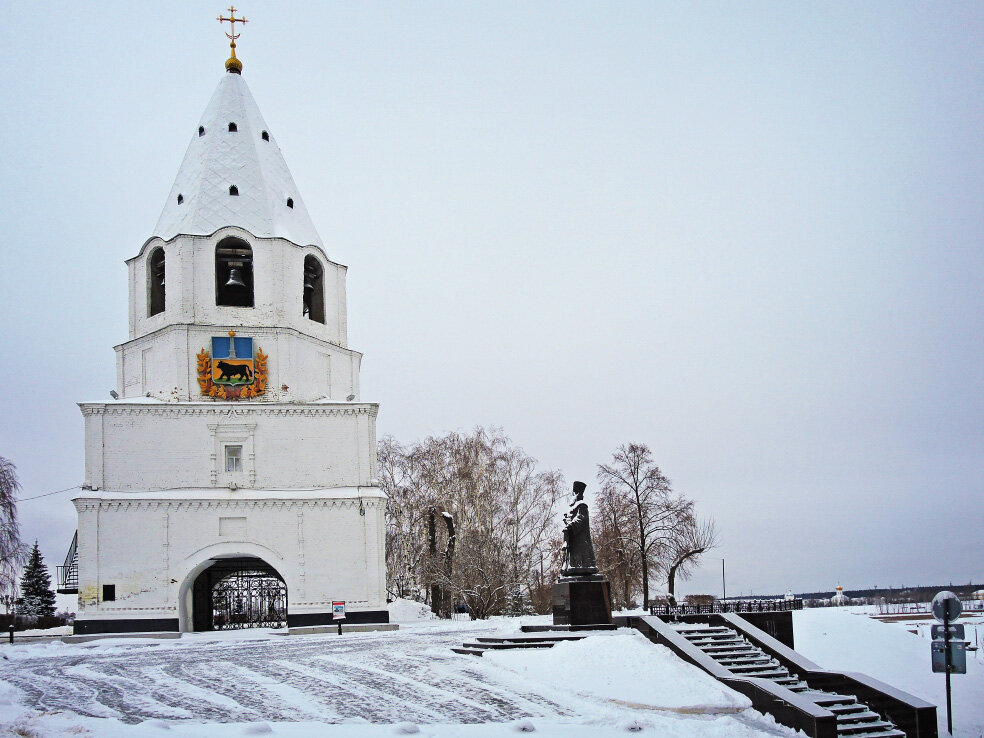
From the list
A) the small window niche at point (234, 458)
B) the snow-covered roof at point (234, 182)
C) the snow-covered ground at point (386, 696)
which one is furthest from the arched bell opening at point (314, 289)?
the snow-covered ground at point (386, 696)

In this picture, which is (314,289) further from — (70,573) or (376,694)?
(376,694)

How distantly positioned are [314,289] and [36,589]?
26818 mm

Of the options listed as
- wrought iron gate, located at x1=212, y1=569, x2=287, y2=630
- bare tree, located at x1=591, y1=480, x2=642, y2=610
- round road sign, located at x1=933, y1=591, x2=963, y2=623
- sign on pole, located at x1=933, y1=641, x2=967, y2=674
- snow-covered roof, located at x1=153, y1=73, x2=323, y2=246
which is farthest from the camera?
bare tree, located at x1=591, y1=480, x2=642, y2=610

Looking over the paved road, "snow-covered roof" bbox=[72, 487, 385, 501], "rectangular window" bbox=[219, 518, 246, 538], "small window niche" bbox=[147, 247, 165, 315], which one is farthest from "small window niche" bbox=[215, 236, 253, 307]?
the paved road

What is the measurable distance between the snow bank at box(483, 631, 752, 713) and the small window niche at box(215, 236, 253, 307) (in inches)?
698

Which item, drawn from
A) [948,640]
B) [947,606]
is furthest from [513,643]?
[947,606]

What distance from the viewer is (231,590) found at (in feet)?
103

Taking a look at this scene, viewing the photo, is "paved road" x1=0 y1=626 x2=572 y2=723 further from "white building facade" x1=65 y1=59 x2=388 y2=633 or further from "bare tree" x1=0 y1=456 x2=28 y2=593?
"bare tree" x1=0 y1=456 x2=28 y2=593

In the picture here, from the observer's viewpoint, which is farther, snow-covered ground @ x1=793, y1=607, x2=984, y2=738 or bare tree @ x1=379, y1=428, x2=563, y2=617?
bare tree @ x1=379, y1=428, x2=563, y2=617

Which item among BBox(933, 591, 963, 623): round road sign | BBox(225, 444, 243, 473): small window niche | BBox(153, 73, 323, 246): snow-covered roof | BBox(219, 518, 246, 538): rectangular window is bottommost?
BBox(933, 591, 963, 623): round road sign

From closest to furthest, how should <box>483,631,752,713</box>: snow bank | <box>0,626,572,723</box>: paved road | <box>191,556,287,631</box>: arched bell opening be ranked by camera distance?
<box>0,626,572,723</box>: paved road → <box>483,631,752,713</box>: snow bank → <box>191,556,287,631</box>: arched bell opening

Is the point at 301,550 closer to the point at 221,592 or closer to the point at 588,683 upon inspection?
the point at 221,592

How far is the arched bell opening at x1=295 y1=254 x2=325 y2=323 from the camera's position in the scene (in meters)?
32.2

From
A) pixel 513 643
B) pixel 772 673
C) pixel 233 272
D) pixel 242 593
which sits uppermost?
pixel 233 272
